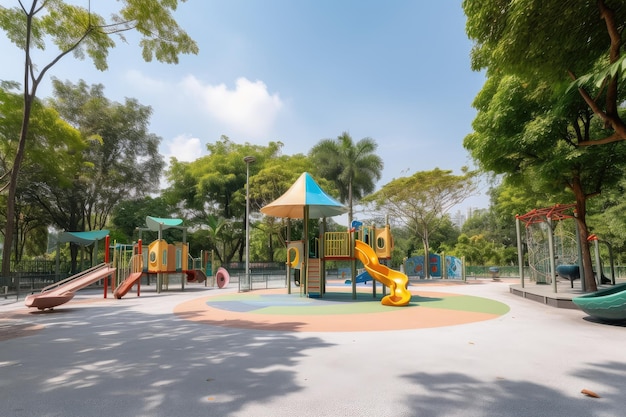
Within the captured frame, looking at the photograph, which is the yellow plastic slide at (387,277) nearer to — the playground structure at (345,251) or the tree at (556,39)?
the playground structure at (345,251)

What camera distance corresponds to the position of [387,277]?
45.4 ft

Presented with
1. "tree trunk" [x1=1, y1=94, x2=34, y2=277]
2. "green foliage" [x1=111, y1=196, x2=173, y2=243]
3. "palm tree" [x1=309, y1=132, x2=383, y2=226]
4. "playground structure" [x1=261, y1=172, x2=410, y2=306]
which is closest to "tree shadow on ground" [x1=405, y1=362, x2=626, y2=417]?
"playground structure" [x1=261, y1=172, x2=410, y2=306]

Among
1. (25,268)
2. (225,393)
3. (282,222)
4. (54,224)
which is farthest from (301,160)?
(225,393)

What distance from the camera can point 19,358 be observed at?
614 cm

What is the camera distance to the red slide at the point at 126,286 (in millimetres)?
16453

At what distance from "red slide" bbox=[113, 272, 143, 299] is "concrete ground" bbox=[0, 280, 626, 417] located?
7739 mm

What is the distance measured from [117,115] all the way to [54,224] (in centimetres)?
1204

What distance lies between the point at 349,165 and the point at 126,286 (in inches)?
1114

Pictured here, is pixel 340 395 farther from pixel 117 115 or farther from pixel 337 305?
pixel 117 115

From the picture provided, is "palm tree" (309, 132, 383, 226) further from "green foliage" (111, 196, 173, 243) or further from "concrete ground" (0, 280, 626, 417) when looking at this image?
"concrete ground" (0, 280, 626, 417)

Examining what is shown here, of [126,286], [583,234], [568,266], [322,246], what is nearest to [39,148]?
[126,286]

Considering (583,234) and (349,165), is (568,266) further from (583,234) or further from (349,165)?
(349,165)

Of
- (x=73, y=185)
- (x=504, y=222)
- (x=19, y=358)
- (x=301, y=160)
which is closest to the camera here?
(x=19, y=358)

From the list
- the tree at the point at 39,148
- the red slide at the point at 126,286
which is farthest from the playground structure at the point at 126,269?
the tree at the point at 39,148
